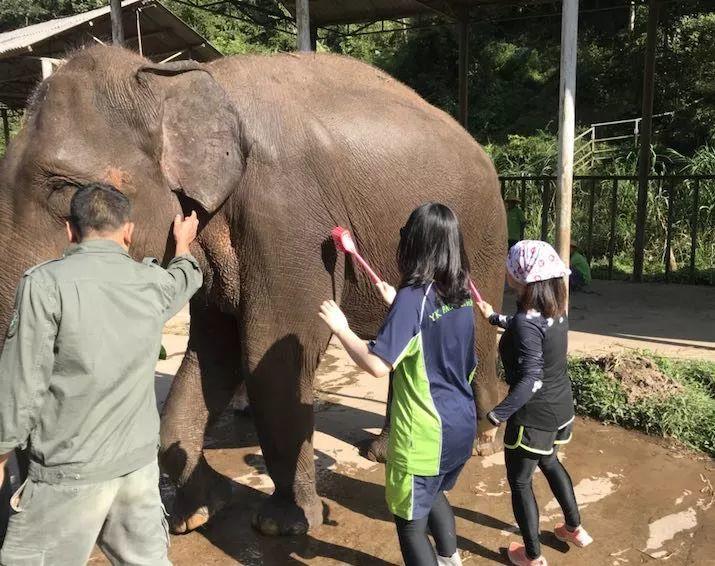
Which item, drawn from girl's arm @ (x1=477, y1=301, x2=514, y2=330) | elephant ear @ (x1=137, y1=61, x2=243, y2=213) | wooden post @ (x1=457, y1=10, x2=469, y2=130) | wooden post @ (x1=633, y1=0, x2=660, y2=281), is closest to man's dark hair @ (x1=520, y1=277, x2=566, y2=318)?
girl's arm @ (x1=477, y1=301, x2=514, y2=330)

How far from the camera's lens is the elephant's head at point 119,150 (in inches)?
96.2

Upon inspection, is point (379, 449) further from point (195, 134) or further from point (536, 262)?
point (195, 134)

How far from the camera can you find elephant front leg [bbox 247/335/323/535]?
2969mm

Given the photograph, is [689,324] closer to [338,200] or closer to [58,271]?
[338,200]

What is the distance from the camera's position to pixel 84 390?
1.91 meters

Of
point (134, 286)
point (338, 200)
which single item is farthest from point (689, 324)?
point (134, 286)

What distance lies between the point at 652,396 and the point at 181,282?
3.50m

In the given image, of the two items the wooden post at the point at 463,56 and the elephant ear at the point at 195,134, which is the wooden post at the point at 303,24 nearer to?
the wooden post at the point at 463,56

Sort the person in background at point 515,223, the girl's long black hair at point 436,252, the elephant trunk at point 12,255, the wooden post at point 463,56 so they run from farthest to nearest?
the wooden post at point 463,56 → the person in background at point 515,223 → the elephant trunk at point 12,255 → the girl's long black hair at point 436,252

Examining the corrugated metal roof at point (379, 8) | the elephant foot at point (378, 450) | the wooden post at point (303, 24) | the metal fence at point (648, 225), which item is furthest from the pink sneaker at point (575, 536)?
the metal fence at point (648, 225)

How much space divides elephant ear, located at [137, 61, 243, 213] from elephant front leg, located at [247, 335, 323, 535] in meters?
0.74

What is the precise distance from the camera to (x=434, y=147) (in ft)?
11.3

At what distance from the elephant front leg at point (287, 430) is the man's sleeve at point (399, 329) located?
0.84 meters

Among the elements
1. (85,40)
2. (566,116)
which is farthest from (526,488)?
(85,40)
